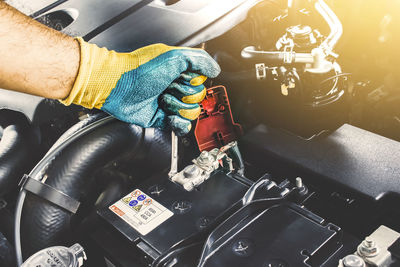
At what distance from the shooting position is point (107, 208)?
37.4 inches

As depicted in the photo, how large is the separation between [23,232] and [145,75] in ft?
1.62

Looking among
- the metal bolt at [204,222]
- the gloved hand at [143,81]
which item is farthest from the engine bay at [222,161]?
the gloved hand at [143,81]

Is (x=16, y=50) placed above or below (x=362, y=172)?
above

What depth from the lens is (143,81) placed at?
91cm

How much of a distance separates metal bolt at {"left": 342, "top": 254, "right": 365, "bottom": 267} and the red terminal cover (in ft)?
1.72

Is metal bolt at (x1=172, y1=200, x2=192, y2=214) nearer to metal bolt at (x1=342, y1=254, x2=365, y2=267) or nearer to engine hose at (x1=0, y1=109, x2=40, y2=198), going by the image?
metal bolt at (x1=342, y1=254, x2=365, y2=267)

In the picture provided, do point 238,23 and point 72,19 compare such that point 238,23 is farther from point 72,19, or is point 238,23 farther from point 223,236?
point 223,236

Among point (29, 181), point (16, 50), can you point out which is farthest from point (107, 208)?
point (16, 50)

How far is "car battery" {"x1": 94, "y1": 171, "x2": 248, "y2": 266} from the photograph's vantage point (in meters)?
0.85

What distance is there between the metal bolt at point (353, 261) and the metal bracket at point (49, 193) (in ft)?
2.15

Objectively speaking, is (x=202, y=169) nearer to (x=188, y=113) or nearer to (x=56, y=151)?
(x=188, y=113)

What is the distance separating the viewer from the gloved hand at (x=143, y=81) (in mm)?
885

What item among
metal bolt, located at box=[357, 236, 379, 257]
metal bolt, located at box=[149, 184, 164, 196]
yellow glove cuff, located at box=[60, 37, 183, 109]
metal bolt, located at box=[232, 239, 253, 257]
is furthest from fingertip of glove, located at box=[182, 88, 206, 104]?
metal bolt, located at box=[357, 236, 379, 257]

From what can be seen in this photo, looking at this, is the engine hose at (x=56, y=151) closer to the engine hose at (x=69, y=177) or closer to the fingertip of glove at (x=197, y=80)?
the engine hose at (x=69, y=177)
